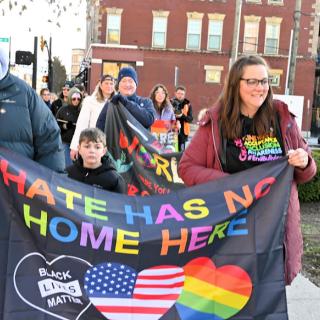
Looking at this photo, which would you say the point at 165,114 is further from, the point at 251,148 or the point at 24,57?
the point at 24,57

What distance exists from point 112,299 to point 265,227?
96 cm

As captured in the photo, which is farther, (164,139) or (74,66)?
(74,66)

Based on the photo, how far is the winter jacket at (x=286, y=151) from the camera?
3156mm

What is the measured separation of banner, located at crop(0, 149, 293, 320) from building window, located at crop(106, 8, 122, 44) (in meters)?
34.7

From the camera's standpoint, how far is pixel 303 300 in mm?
4578

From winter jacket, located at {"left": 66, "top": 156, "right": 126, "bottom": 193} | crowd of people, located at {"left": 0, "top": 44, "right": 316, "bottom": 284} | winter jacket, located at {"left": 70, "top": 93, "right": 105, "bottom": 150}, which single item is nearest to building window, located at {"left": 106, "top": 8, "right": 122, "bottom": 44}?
winter jacket, located at {"left": 70, "top": 93, "right": 105, "bottom": 150}

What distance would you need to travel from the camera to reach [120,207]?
Result: 9.99ft

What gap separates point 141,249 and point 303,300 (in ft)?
7.32

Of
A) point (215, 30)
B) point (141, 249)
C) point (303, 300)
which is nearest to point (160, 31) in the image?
point (215, 30)

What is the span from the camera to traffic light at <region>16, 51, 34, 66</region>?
17.2 m

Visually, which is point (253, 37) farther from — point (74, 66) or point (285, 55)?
point (74, 66)

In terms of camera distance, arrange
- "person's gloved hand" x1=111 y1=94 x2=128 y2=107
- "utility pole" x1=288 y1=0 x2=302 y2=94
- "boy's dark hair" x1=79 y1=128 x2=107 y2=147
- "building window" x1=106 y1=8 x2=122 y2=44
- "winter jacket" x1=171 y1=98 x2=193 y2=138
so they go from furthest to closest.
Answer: "building window" x1=106 y1=8 x2=122 y2=44, "utility pole" x1=288 y1=0 x2=302 y2=94, "winter jacket" x1=171 y1=98 x2=193 y2=138, "person's gloved hand" x1=111 y1=94 x2=128 y2=107, "boy's dark hair" x1=79 y1=128 x2=107 y2=147

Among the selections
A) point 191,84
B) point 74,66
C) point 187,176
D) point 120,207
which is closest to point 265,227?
point 187,176

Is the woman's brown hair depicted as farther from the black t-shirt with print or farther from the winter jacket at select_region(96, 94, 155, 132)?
the winter jacket at select_region(96, 94, 155, 132)
